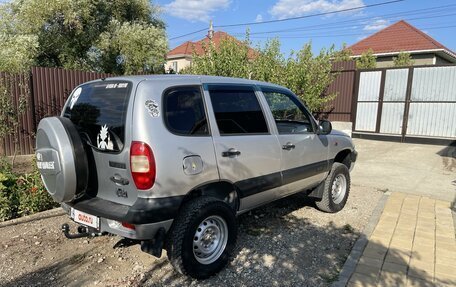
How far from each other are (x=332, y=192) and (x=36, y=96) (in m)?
8.40

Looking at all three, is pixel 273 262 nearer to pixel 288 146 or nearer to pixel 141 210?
pixel 288 146

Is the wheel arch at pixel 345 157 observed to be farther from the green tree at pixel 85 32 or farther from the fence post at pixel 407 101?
the green tree at pixel 85 32

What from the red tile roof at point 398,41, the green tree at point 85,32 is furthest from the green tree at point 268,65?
the red tile roof at point 398,41

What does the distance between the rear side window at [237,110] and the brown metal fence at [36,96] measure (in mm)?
7227

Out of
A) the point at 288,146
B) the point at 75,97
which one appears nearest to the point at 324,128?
the point at 288,146

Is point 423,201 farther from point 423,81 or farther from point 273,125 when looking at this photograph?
point 423,81

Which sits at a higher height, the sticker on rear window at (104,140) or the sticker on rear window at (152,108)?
the sticker on rear window at (152,108)

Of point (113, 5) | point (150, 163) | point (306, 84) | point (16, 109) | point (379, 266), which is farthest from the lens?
point (113, 5)

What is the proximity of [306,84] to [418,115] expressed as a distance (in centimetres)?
471

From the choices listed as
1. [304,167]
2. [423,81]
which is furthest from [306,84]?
[304,167]

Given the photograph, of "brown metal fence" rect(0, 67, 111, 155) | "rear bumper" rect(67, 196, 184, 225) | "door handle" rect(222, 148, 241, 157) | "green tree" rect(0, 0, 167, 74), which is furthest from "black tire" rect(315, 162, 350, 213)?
→ "green tree" rect(0, 0, 167, 74)

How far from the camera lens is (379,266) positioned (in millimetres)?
3643

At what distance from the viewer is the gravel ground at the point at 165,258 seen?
3.34 metres

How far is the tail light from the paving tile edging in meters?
2.01
